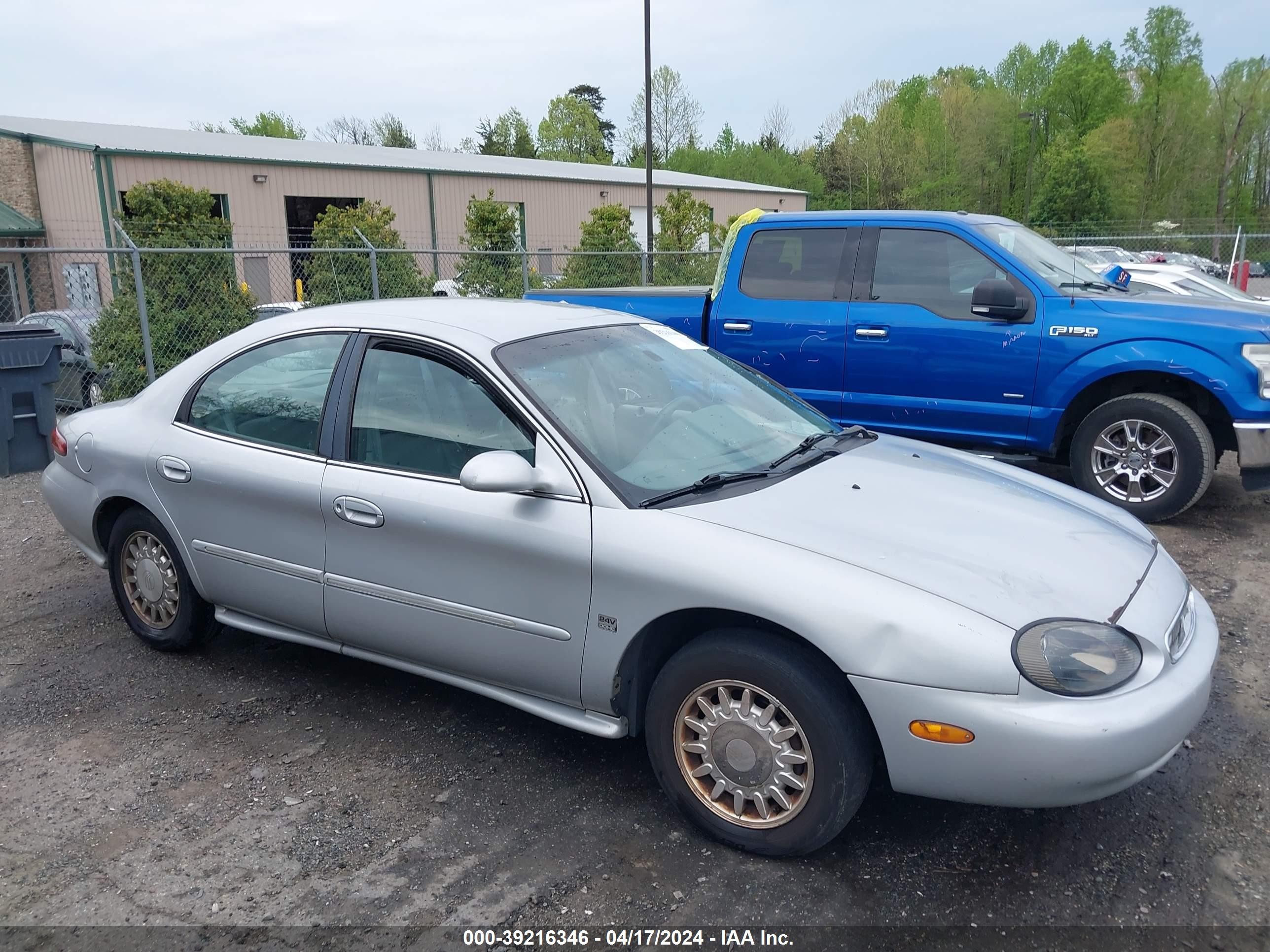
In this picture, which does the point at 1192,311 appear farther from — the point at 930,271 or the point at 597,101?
the point at 597,101

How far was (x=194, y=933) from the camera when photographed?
8.57 feet

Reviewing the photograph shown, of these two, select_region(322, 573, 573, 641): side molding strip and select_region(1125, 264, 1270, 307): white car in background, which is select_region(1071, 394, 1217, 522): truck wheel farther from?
select_region(1125, 264, 1270, 307): white car in background

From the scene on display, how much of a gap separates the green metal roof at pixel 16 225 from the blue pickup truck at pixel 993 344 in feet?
76.1

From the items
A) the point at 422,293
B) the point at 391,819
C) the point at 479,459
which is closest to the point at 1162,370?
the point at 479,459

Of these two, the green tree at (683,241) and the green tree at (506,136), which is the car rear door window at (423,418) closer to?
the green tree at (683,241)

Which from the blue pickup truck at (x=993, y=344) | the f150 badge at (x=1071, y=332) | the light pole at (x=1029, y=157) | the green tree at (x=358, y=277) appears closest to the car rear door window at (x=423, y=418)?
the blue pickup truck at (x=993, y=344)

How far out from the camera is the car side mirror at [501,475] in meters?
2.95

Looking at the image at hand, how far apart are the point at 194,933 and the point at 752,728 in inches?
63.3

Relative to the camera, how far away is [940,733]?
2525 millimetres

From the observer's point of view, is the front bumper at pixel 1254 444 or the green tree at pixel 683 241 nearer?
the front bumper at pixel 1254 444

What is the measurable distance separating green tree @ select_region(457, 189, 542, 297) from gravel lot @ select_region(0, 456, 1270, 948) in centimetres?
974

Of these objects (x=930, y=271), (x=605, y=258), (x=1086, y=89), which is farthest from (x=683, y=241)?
(x=1086, y=89)

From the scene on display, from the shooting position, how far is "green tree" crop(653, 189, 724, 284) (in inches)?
806

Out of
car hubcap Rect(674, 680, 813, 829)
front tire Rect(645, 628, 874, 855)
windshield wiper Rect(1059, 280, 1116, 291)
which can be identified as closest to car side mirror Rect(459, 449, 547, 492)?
front tire Rect(645, 628, 874, 855)
